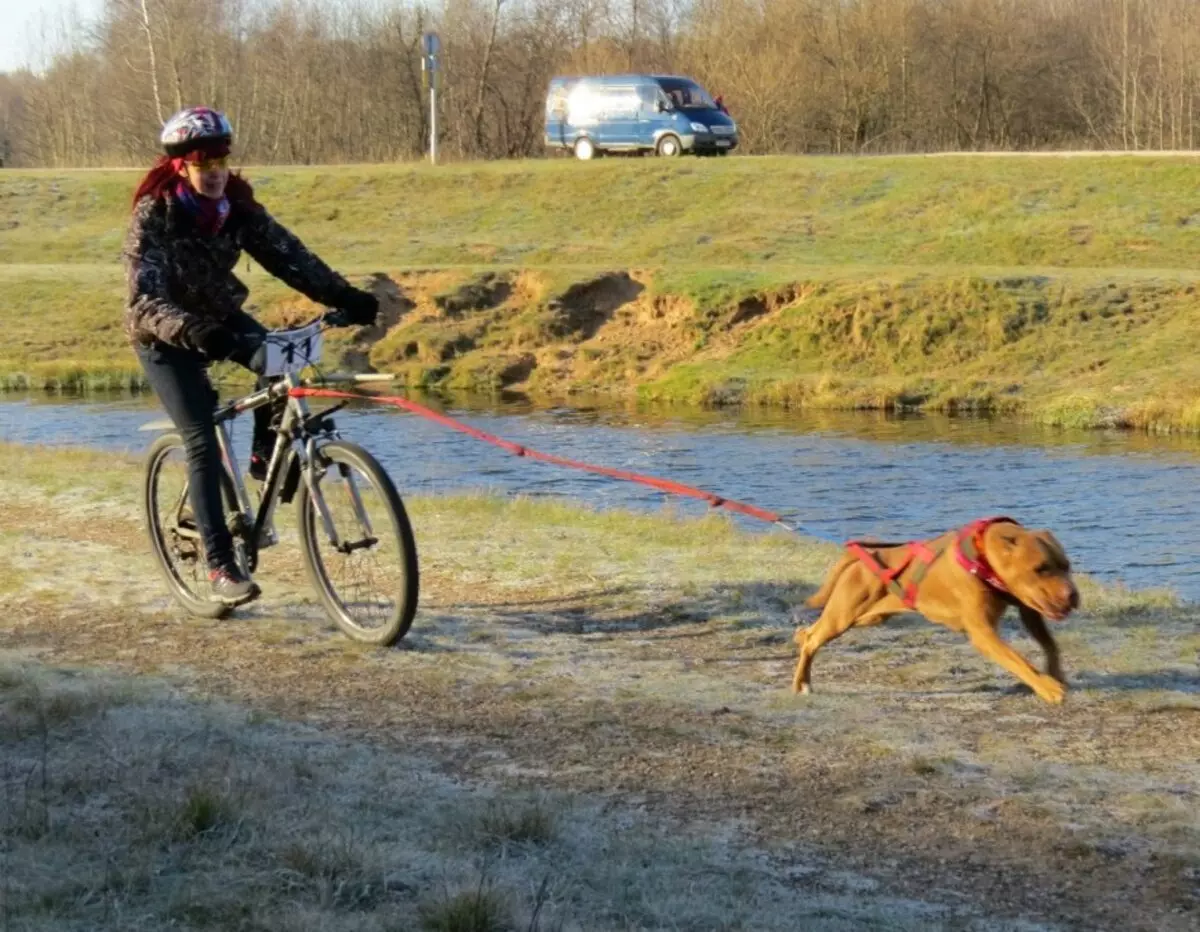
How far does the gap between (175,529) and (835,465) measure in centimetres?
1153

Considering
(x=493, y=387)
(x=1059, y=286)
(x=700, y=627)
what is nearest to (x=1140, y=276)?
(x=1059, y=286)

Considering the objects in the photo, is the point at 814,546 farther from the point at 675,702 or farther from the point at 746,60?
the point at 746,60

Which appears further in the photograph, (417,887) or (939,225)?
(939,225)

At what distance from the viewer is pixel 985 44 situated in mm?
55688

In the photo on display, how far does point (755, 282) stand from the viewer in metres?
28.7

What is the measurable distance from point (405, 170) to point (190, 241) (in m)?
36.0

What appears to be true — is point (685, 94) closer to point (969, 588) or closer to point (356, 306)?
point (356, 306)

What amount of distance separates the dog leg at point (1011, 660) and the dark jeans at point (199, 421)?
3.16 meters

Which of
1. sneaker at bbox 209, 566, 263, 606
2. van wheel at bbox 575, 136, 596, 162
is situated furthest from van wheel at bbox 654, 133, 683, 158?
sneaker at bbox 209, 566, 263, 606

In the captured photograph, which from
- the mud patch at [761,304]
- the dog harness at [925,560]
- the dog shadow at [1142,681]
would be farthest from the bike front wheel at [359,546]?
the mud patch at [761,304]

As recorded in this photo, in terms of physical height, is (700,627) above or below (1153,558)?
above

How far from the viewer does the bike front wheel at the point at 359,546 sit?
22.6 feet

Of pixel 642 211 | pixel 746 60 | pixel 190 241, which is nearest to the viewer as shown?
pixel 190 241

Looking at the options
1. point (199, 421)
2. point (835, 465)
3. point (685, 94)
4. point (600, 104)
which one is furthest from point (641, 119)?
point (199, 421)
